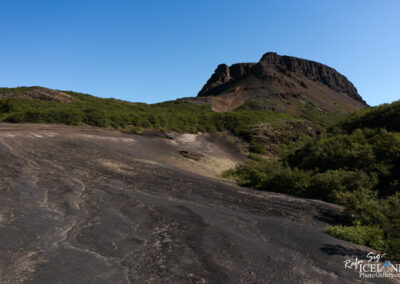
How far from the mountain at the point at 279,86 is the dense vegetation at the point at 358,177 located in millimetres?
48806

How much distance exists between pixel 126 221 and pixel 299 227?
4.53 m

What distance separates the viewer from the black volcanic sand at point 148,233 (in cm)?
405

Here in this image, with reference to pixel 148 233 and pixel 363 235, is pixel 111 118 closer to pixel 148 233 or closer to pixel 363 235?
pixel 148 233

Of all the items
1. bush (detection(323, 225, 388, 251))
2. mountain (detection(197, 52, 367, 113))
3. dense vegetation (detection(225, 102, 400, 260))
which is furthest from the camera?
mountain (detection(197, 52, 367, 113))

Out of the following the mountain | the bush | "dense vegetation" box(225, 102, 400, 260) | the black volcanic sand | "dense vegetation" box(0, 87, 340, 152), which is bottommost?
the black volcanic sand

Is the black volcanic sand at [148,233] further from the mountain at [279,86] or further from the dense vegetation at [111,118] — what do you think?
the mountain at [279,86]

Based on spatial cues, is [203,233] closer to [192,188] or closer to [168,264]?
[168,264]

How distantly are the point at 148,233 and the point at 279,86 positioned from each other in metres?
91.8

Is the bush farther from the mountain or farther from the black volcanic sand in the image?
the mountain

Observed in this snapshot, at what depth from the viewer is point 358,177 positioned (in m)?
10.9

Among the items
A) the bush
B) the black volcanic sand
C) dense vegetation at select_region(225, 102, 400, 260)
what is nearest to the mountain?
dense vegetation at select_region(225, 102, 400, 260)

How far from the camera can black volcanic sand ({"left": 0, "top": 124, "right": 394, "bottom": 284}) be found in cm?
405

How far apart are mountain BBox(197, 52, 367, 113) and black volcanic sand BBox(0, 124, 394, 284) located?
59043 millimetres

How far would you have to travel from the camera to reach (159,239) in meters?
5.18
